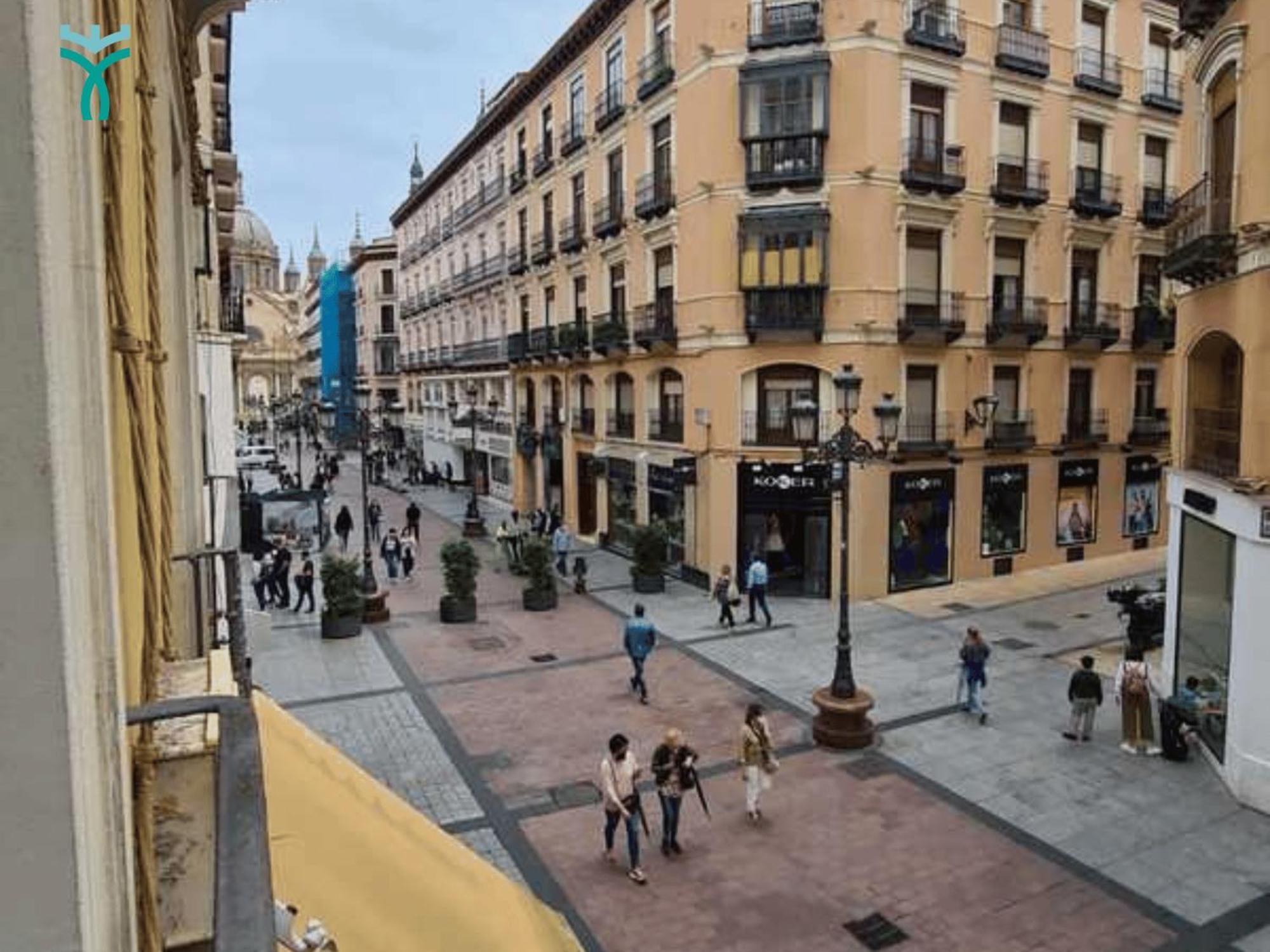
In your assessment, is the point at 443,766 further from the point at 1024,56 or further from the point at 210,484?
the point at 1024,56

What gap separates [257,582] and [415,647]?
602 centimetres

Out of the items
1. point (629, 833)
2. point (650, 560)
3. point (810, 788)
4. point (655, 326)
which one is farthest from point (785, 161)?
point (629, 833)

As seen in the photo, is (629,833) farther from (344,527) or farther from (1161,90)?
(1161,90)

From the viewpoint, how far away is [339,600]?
20078 mm

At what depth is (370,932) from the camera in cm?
527

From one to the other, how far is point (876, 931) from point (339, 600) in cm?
1404

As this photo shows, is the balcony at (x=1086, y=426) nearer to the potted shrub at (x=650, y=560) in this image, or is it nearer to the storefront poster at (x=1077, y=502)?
the storefront poster at (x=1077, y=502)

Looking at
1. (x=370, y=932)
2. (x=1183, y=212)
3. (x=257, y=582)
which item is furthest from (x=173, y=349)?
(x=257, y=582)

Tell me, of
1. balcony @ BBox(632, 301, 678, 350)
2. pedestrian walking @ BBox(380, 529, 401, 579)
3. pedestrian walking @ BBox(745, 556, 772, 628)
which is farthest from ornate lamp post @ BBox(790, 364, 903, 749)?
pedestrian walking @ BBox(380, 529, 401, 579)

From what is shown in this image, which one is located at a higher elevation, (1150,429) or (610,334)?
(610,334)

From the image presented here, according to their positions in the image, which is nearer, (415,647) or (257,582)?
(415,647)

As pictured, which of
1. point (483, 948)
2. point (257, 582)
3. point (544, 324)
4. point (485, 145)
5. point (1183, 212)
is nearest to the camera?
point (483, 948)

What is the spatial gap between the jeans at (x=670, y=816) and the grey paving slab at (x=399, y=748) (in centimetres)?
249

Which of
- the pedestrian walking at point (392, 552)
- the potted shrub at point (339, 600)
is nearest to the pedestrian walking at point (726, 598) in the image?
the potted shrub at point (339, 600)
